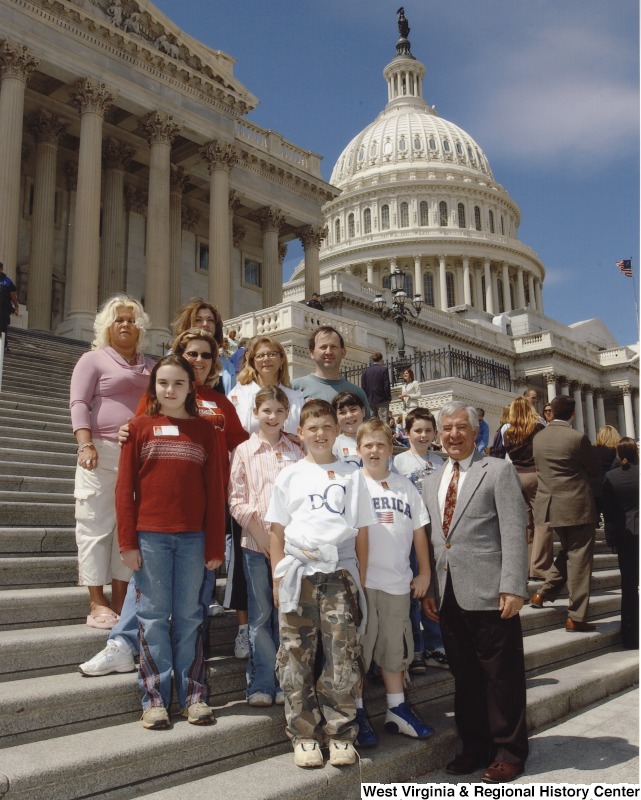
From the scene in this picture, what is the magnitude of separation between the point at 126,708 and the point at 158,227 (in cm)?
2336

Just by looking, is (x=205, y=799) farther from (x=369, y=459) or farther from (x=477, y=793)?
(x=369, y=459)

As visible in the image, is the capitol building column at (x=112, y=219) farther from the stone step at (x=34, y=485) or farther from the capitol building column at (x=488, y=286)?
the capitol building column at (x=488, y=286)

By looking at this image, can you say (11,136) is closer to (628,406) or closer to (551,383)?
(551,383)

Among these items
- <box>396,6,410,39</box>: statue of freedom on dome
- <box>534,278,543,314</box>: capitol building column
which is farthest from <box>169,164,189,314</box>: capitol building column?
<box>396,6,410,39</box>: statue of freedom on dome

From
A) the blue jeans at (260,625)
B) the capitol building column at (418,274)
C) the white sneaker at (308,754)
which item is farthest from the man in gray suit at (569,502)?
the capitol building column at (418,274)

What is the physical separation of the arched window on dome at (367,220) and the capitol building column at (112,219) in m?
62.3

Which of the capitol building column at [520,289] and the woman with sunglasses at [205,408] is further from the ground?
the capitol building column at [520,289]

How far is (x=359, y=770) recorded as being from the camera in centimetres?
406

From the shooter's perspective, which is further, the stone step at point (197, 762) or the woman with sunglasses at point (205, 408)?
the woman with sunglasses at point (205, 408)

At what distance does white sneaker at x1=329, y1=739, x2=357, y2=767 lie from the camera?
4008 millimetres

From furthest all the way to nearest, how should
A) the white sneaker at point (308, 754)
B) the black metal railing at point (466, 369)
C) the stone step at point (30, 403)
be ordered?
the black metal railing at point (466, 369) < the stone step at point (30, 403) < the white sneaker at point (308, 754)

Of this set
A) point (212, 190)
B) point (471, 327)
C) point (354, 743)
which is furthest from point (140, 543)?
point (471, 327)

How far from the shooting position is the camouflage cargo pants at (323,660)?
411 cm

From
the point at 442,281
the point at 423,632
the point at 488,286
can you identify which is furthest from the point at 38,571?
the point at 488,286
